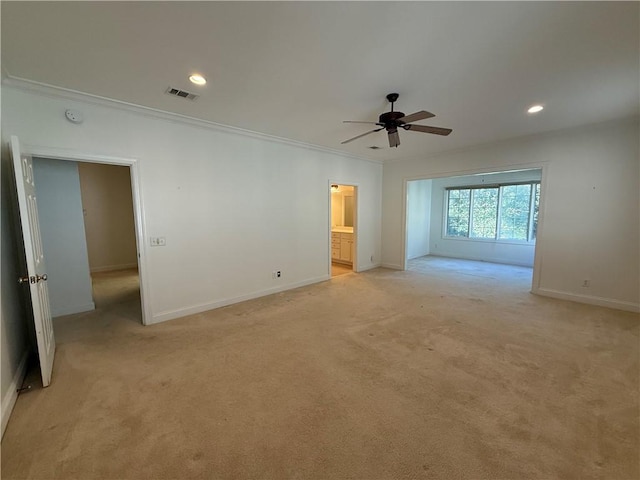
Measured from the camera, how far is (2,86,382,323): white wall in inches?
111

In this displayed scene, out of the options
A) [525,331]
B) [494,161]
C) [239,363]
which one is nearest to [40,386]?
[239,363]

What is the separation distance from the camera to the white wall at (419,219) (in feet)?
25.4

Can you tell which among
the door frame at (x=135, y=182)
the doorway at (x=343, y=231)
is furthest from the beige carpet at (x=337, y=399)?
the doorway at (x=343, y=231)

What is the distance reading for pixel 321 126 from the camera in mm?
3803

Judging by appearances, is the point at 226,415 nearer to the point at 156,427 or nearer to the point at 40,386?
the point at 156,427

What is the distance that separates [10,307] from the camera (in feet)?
7.62

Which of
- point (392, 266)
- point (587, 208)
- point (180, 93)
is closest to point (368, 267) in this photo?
point (392, 266)

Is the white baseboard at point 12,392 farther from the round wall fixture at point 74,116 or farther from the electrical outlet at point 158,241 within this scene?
the round wall fixture at point 74,116

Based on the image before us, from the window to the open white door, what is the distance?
28.5 ft

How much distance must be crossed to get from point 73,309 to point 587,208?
7.73 m

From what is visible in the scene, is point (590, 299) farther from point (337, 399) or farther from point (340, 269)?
point (337, 399)

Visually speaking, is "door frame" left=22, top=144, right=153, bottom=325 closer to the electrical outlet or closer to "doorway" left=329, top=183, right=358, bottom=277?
the electrical outlet

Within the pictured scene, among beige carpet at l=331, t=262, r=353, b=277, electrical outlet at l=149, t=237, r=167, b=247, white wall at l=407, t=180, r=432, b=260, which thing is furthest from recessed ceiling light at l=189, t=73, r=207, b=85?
white wall at l=407, t=180, r=432, b=260

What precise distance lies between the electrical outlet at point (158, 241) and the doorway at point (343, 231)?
3468 millimetres
